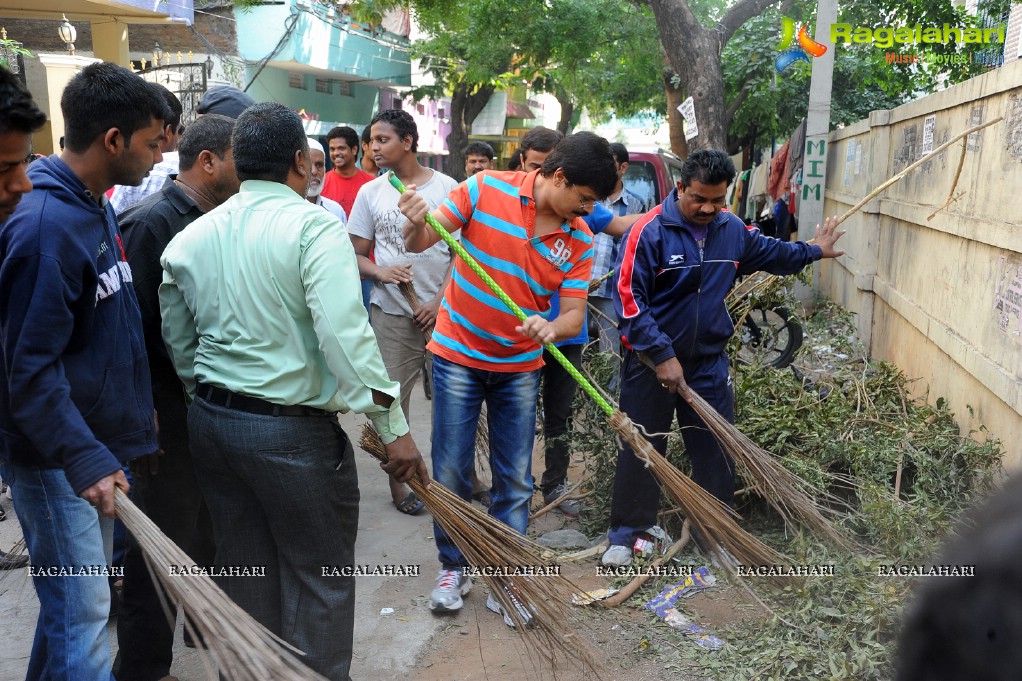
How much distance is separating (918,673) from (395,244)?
3.83 m

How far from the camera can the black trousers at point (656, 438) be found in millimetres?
3791

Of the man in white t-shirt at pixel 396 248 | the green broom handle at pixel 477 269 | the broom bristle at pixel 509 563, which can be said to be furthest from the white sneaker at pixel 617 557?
the man in white t-shirt at pixel 396 248

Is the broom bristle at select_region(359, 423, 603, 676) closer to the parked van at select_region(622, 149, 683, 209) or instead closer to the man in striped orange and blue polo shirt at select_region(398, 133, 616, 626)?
the man in striped orange and blue polo shirt at select_region(398, 133, 616, 626)

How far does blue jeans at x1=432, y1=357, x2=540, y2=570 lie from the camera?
3457mm

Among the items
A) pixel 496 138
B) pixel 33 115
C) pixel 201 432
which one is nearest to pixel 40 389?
pixel 201 432

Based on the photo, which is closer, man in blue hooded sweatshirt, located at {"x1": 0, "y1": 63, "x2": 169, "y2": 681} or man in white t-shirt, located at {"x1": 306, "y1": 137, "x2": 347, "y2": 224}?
man in blue hooded sweatshirt, located at {"x1": 0, "y1": 63, "x2": 169, "y2": 681}

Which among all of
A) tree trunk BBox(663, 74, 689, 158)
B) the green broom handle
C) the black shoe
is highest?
tree trunk BBox(663, 74, 689, 158)

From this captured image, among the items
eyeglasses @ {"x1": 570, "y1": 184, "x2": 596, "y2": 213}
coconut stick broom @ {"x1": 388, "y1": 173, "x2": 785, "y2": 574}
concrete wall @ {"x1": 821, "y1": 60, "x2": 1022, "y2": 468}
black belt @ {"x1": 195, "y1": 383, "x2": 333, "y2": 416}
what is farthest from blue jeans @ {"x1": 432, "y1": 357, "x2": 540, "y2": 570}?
concrete wall @ {"x1": 821, "y1": 60, "x2": 1022, "y2": 468}

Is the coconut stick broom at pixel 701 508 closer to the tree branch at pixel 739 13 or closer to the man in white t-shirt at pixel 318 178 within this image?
the man in white t-shirt at pixel 318 178

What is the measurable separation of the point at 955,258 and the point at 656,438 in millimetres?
1997

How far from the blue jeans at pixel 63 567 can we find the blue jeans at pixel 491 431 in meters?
1.46

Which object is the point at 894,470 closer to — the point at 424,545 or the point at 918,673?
the point at 424,545

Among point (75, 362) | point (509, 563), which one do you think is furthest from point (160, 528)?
point (509, 563)

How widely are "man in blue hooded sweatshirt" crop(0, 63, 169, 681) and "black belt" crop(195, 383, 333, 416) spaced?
0.20 meters
